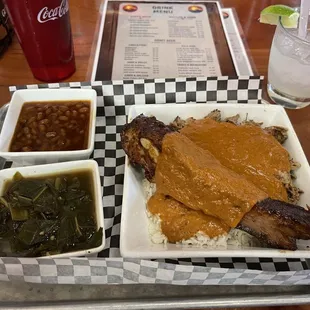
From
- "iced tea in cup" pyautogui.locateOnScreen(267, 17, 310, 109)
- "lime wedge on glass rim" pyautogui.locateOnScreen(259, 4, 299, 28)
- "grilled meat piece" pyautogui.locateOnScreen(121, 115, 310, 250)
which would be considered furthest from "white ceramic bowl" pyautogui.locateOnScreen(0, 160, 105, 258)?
"lime wedge on glass rim" pyautogui.locateOnScreen(259, 4, 299, 28)

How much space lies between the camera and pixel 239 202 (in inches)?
53.7

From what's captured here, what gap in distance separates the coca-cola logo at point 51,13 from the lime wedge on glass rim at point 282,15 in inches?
55.1

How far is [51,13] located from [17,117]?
2.07ft

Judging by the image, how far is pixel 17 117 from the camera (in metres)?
1.92

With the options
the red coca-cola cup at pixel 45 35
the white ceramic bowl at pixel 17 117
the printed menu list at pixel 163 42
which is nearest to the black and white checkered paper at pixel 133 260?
the white ceramic bowl at pixel 17 117

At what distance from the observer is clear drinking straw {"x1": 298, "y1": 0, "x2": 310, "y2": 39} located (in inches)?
71.0

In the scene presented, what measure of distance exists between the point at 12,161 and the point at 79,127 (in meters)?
0.42

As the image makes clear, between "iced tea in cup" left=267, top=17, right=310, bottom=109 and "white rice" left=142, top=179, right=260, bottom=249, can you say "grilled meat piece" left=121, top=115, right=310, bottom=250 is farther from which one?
"iced tea in cup" left=267, top=17, right=310, bottom=109

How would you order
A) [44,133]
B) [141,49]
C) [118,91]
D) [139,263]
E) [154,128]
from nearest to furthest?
[139,263] → [154,128] → [44,133] → [118,91] → [141,49]

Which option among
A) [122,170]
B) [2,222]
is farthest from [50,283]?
[122,170]

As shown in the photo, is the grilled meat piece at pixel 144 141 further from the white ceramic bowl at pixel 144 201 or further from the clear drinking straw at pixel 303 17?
the clear drinking straw at pixel 303 17

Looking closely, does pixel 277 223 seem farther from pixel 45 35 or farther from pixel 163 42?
pixel 163 42

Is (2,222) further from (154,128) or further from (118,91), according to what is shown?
(118,91)

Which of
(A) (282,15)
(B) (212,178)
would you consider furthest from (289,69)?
(B) (212,178)
